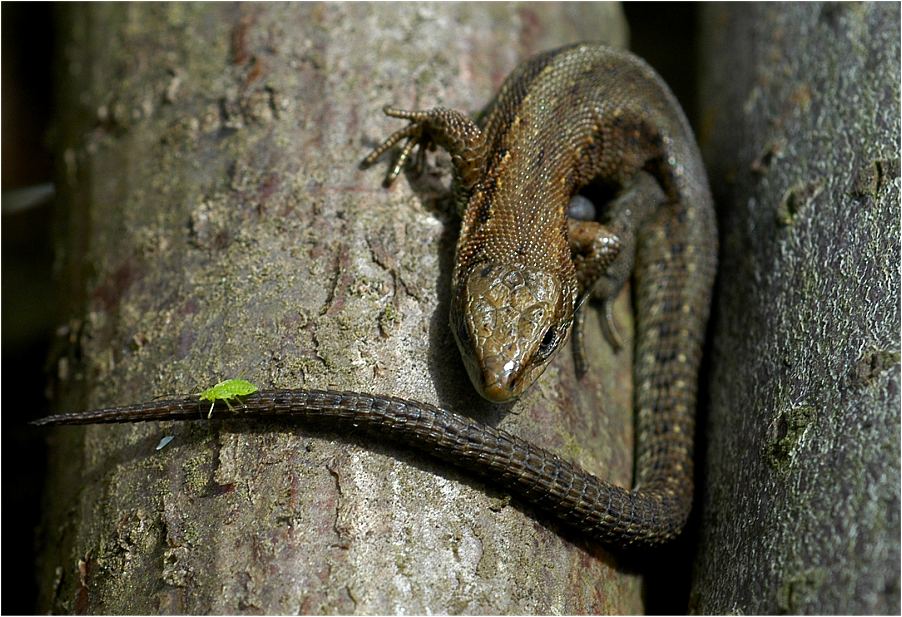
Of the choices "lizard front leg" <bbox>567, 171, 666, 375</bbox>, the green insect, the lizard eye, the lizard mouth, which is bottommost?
the green insect

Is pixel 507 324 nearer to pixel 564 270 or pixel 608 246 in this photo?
pixel 564 270

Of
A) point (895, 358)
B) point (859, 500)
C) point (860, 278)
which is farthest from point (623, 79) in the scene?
point (859, 500)

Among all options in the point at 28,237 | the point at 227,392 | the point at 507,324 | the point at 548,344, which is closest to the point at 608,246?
the point at 548,344

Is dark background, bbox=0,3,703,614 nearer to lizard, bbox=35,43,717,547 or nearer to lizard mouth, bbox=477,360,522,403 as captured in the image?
lizard, bbox=35,43,717,547

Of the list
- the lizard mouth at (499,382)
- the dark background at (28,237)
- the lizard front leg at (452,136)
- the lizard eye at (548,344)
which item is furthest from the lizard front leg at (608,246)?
the dark background at (28,237)

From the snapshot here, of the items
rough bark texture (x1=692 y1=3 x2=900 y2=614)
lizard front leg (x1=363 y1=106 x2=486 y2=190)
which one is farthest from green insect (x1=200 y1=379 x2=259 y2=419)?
rough bark texture (x1=692 y1=3 x2=900 y2=614)

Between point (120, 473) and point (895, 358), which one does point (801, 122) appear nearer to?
point (895, 358)

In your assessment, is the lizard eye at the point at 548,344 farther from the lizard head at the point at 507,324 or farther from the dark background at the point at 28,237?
the dark background at the point at 28,237
